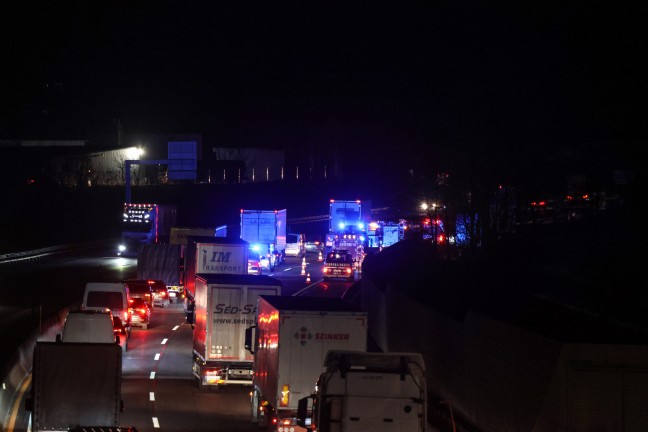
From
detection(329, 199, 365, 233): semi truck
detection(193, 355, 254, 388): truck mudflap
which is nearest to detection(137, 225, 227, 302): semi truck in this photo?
detection(329, 199, 365, 233): semi truck

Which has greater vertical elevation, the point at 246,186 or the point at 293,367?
the point at 246,186

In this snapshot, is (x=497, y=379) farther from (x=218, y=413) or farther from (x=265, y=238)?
(x=265, y=238)

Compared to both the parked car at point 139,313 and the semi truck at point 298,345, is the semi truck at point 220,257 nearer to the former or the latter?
the parked car at point 139,313

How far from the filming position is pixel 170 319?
4266 cm

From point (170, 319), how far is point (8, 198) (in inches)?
2492

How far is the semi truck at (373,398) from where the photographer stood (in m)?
12.6

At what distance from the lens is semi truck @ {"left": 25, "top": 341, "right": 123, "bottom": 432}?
15.5 m

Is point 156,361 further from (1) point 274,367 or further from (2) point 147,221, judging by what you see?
(2) point 147,221

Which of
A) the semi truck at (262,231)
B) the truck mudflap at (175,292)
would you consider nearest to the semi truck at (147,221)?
the semi truck at (262,231)

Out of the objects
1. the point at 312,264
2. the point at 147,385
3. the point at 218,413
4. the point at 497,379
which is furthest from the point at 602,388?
the point at 312,264

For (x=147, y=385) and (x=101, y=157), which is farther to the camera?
(x=101, y=157)

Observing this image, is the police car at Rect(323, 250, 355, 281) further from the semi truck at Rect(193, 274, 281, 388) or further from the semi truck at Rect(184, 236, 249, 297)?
the semi truck at Rect(193, 274, 281, 388)

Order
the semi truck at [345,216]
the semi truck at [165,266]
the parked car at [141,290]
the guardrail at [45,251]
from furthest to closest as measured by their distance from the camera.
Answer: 1. the semi truck at [345,216]
2. the guardrail at [45,251]
3. the semi truck at [165,266]
4. the parked car at [141,290]

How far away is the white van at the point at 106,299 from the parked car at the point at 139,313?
2.90m
